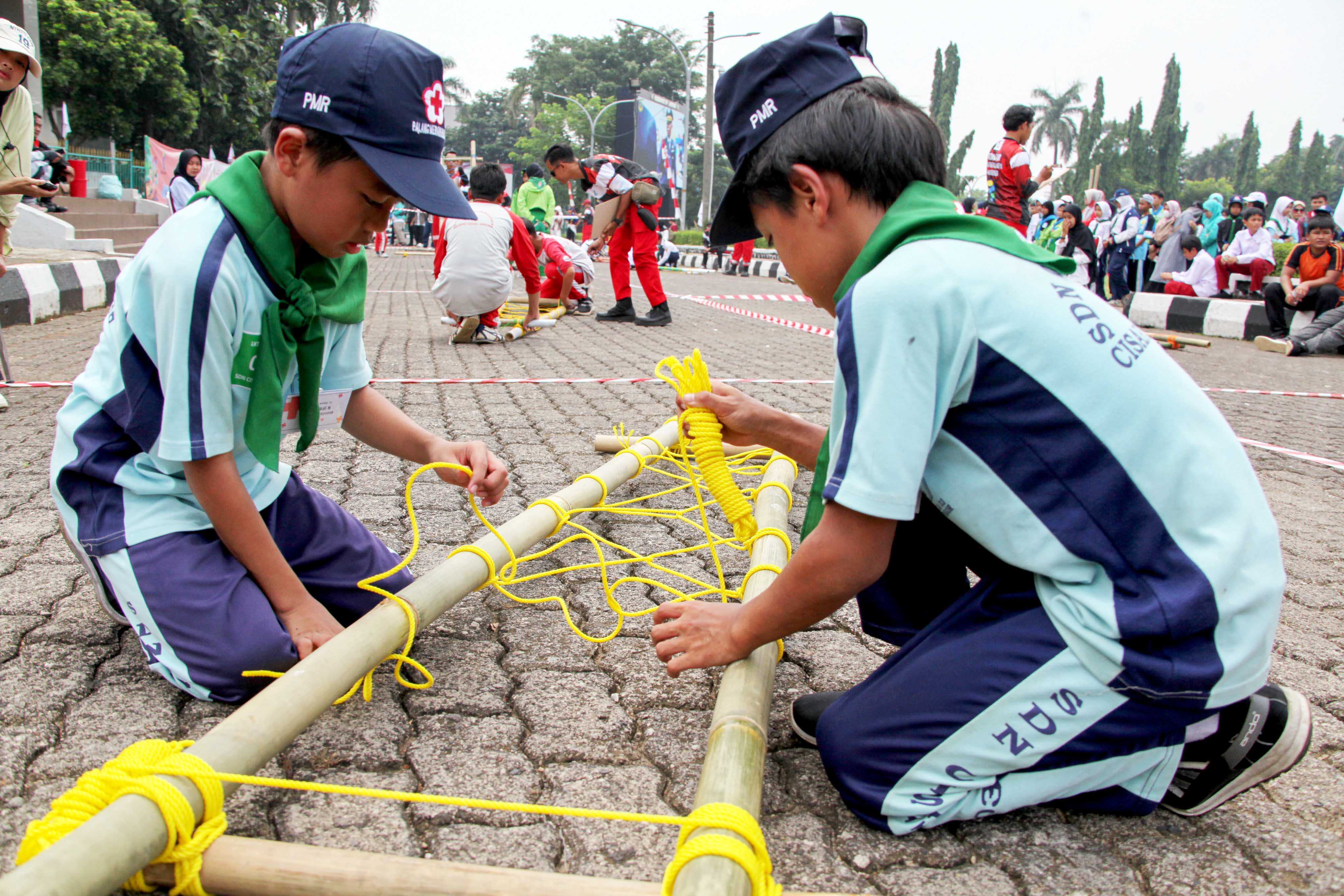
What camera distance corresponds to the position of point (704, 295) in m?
13.2

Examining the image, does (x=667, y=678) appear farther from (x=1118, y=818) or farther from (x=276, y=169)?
(x=276, y=169)

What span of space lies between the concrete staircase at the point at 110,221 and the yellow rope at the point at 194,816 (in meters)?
13.0

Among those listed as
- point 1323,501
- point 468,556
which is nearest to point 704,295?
point 1323,501

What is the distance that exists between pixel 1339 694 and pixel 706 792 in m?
1.51

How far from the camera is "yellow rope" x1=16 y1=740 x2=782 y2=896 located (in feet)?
3.80

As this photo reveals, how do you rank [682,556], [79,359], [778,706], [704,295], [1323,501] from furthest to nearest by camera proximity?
[704,295] → [79,359] → [1323,501] → [682,556] → [778,706]

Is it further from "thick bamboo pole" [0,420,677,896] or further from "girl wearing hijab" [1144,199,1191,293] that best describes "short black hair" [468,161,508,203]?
"girl wearing hijab" [1144,199,1191,293]

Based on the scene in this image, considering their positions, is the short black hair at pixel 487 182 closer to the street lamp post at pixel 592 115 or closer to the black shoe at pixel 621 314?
the black shoe at pixel 621 314

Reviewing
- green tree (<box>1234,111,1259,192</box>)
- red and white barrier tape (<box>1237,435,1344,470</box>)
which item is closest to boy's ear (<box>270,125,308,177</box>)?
red and white barrier tape (<box>1237,435,1344,470</box>)

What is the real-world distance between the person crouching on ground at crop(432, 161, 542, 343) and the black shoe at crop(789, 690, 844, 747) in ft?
16.3

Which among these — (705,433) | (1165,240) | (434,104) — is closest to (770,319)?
(1165,240)

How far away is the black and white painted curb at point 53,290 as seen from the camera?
21.9ft

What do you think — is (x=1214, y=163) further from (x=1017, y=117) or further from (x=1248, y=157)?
(x=1017, y=117)

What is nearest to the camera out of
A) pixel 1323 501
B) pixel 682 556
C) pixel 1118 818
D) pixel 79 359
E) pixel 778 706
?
pixel 1118 818
